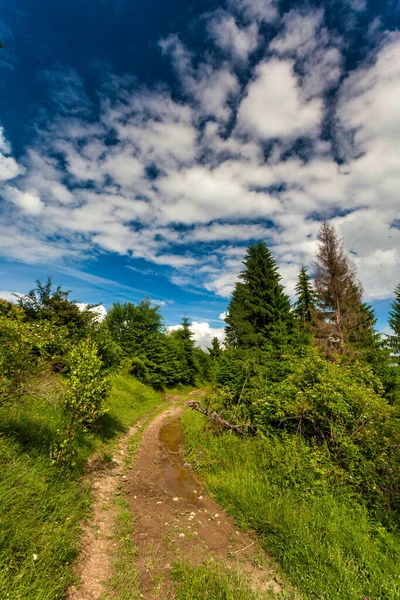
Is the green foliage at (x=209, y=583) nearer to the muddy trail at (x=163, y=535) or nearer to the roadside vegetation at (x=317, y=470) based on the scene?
the muddy trail at (x=163, y=535)

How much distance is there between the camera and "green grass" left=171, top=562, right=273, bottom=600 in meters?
4.10

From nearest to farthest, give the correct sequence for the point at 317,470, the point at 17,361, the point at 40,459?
the point at 17,361
the point at 40,459
the point at 317,470

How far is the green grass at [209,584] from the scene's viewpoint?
4.10 metres

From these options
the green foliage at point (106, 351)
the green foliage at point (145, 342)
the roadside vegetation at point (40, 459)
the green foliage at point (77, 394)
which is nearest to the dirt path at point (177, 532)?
the roadside vegetation at point (40, 459)

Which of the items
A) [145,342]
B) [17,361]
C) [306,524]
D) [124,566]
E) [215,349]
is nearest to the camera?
[124,566]

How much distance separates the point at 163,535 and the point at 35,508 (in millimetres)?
2954

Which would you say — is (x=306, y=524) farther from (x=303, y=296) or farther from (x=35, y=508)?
(x=303, y=296)

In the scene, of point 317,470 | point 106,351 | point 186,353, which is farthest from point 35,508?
point 186,353

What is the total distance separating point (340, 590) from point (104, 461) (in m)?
7.96

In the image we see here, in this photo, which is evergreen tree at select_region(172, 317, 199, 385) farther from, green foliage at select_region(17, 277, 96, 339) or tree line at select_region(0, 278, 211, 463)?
green foliage at select_region(17, 277, 96, 339)

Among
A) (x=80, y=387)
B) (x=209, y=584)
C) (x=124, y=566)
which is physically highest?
(x=80, y=387)

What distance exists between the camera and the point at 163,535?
230 inches

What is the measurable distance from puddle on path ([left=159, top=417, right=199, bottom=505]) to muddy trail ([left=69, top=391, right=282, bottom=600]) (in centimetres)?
3

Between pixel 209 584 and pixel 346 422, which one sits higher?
pixel 346 422
